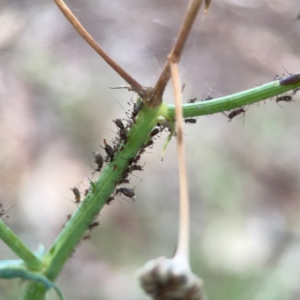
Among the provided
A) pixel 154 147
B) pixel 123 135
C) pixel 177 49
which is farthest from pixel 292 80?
pixel 154 147

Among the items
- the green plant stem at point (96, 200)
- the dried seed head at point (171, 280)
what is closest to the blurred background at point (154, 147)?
the green plant stem at point (96, 200)

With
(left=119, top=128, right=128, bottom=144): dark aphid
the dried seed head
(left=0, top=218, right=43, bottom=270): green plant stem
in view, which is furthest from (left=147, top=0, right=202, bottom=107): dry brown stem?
(left=0, top=218, right=43, bottom=270): green plant stem

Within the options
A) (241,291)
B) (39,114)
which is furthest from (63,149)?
(241,291)

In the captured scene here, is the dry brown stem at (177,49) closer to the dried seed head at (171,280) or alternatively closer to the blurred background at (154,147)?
the dried seed head at (171,280)

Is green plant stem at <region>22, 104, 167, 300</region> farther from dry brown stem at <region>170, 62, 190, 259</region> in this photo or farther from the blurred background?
the blurred background

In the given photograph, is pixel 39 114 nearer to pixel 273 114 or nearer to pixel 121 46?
pixel 121 46

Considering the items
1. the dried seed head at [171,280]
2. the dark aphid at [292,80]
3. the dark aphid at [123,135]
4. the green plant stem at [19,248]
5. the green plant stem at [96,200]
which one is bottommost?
the dried seed head at [171,280]

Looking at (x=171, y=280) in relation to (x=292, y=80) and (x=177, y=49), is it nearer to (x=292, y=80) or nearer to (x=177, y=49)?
(x=177, y=49)
